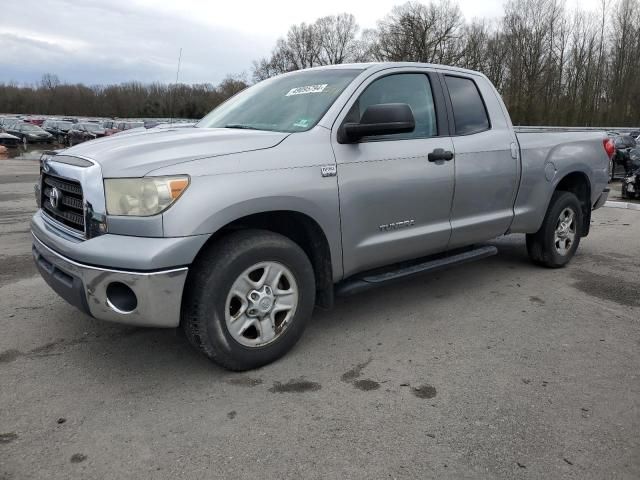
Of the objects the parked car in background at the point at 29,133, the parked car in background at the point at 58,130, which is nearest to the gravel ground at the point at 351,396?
the parked car in background at the point at 29,133

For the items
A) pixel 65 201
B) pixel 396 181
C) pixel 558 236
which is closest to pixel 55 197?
pixel 65 201

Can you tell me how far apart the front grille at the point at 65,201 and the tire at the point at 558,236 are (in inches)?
165

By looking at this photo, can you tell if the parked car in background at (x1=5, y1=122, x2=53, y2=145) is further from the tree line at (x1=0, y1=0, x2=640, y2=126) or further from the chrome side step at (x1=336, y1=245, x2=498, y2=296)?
the chrome side step at (x1=336, y1=245, x2=498, y2=296)

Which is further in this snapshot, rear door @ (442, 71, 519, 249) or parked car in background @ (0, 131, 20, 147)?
parked car in background @ (0, 131, 20, 147)

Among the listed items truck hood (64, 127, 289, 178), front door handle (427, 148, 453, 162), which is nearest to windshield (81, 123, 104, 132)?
truck hood (64, 127, 289, 178)

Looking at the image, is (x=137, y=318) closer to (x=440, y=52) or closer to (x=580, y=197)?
(x=580, y=197)

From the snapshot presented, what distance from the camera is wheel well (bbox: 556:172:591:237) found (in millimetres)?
5617

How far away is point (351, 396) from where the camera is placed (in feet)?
9.80

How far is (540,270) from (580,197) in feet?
3.05

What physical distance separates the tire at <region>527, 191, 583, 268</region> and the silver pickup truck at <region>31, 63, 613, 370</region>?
77 centimetres

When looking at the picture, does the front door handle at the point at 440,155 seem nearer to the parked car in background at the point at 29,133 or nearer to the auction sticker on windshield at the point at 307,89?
the auction sticker on windshield at the point at 307,89

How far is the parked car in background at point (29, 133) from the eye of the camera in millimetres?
37625

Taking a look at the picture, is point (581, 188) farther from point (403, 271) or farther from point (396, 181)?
point (396, 181)

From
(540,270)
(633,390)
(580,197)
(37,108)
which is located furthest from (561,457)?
(37,108)
